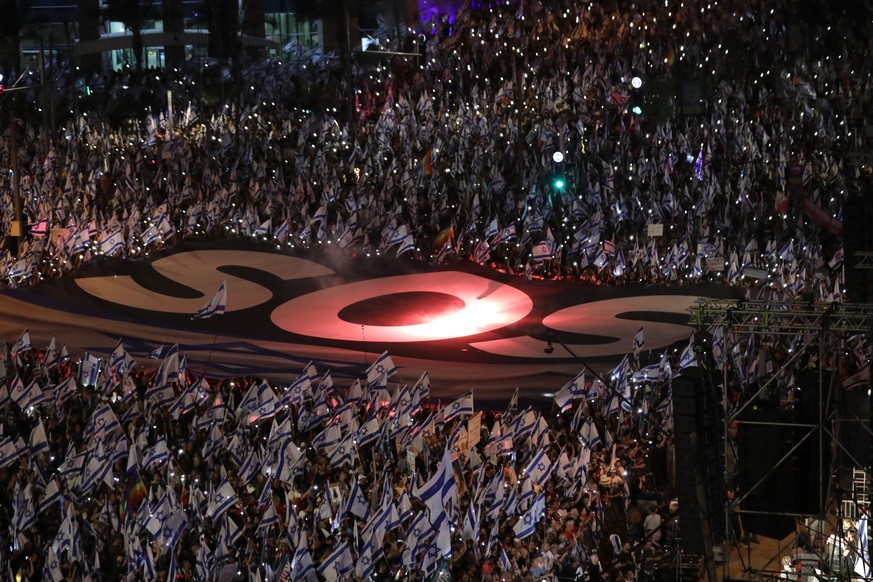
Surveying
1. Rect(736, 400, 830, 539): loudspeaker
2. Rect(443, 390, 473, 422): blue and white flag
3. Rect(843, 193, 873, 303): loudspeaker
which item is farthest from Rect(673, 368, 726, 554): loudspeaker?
Rect(843, 193, 873, 303): loudspeaker

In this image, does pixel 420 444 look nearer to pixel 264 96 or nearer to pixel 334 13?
pixel 264 96

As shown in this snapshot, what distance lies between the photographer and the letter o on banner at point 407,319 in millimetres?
32969

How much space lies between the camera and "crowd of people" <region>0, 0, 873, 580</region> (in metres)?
19.7

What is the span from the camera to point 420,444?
22.8 m

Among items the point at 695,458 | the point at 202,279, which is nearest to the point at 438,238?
the point at 202,279

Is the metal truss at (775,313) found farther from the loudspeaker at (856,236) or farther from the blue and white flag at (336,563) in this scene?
the loudspeaker at (856,236)

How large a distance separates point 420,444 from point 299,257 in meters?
15.5

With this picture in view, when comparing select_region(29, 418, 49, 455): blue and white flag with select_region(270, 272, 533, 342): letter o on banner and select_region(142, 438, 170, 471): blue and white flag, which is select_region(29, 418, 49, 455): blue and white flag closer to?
select_region(142, 438, 170, 471): blue and white flag

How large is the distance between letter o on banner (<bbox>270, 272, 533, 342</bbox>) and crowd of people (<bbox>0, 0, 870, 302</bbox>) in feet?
3.86

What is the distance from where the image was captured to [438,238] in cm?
→ 3709

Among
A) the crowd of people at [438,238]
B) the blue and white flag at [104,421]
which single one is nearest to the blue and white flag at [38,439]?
the crowd of people at [438,238]

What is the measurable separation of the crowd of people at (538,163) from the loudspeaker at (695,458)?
46.7 feet

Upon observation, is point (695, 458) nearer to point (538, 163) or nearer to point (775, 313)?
point (775, 313)

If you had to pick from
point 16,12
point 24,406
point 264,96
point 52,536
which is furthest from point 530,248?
point 16,12
